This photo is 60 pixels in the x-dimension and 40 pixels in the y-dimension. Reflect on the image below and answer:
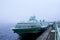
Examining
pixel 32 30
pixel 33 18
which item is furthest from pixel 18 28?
pixel 33 18

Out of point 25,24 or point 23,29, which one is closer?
point 23,29

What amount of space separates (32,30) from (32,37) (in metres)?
2.06

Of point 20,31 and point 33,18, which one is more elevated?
point 33,18

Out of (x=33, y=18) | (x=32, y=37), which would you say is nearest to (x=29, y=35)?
(x=32, y=37)

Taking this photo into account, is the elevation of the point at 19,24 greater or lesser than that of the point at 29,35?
greater

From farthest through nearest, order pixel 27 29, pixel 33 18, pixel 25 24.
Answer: pixel 33 18 → pixel 25 24 → pixel 27 29

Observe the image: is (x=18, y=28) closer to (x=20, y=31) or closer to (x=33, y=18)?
(x=20, y=31)

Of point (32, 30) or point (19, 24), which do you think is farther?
point (19, 24)

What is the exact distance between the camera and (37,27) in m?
30.7

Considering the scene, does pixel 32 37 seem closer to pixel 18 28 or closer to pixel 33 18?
pixel 18 28

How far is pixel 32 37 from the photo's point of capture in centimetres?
3122

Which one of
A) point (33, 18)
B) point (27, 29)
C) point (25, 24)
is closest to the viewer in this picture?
point (27, 29)

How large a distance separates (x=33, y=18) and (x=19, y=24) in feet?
17.9

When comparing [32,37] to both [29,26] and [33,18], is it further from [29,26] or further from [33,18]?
[33,18]
